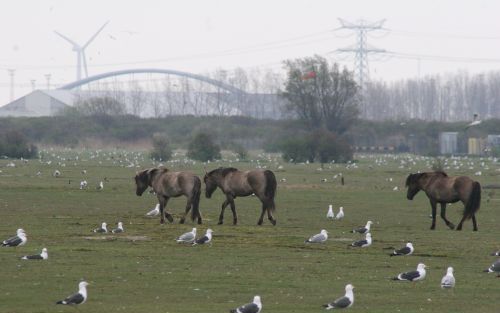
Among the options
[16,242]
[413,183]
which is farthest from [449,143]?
[16,242]

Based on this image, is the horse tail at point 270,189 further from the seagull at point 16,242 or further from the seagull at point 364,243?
the seagull at point 16,242

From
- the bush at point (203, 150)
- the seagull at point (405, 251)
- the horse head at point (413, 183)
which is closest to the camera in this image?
the seagull at point (405, 251)

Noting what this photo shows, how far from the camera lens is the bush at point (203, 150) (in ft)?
266

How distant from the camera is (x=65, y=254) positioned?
76.7ft

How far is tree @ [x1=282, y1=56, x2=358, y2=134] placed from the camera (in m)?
102

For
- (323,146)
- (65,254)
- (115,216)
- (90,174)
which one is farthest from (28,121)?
(65,254)

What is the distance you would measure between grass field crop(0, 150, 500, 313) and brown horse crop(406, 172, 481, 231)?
1.92 ft

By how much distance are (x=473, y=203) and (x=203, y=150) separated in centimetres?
5032

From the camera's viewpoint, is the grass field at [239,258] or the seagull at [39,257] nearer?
the grass field at [239,258]

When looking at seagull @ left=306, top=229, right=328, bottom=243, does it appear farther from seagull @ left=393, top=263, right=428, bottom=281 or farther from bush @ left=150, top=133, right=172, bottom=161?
bush @ left=150, top=133, right=172, bottom=161

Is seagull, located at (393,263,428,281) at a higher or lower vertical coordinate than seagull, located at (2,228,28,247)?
lower

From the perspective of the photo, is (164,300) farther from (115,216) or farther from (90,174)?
(90,174)

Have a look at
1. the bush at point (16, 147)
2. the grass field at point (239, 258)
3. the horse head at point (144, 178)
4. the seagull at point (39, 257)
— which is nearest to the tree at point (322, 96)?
the bush at point (16, 147)

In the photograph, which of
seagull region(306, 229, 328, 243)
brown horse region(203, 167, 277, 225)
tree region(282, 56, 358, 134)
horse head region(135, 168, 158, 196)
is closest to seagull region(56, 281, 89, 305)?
seagull region(306, 229, 328, 243)
